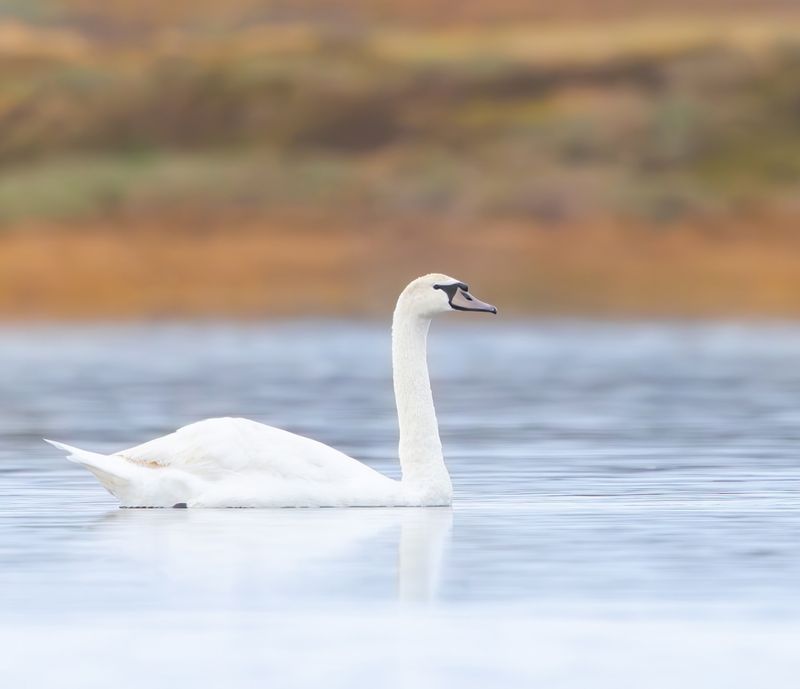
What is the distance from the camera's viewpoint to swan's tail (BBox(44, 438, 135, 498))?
45.8ft

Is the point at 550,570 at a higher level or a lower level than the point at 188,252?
lower

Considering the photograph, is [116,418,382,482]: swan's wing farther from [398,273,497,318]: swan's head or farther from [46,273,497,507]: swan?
[398,273,497,318]: swan's head

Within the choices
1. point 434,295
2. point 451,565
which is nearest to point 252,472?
point 434,295

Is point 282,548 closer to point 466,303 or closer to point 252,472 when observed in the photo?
point 252,472

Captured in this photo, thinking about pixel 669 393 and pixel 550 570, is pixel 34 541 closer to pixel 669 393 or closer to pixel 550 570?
pixel 550 570

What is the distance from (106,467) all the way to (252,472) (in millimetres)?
787

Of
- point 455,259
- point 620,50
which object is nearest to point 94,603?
point 455,259

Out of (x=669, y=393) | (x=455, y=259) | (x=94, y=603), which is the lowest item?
(x=94, y=603)

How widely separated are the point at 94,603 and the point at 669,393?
1679cm

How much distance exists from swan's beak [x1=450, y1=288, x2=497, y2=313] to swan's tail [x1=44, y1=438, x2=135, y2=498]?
80.5 inches

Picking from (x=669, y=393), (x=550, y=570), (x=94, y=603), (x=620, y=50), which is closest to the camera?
(x=94, y=603)

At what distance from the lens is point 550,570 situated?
11.4m

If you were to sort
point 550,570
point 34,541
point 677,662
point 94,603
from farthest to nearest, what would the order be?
point 34,541
point 550,570
point 94,603
point 677,662

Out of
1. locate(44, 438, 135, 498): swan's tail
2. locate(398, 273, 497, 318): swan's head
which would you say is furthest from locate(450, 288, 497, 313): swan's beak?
locate(44, 438, 135, 498): swan's tail
